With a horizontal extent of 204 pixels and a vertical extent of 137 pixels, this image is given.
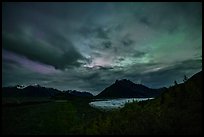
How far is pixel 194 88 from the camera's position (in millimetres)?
19906

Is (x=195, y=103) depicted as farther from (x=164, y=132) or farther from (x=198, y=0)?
(x=198, y=0)

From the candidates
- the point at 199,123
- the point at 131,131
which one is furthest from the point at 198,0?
the point at 131,131

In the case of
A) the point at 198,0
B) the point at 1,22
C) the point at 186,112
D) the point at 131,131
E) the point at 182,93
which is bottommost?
the point at 131,131

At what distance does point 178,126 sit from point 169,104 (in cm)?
839

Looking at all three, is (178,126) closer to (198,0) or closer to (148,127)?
(148,127)

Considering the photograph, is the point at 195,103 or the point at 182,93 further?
the point at 182,93

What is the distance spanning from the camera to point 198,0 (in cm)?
1109

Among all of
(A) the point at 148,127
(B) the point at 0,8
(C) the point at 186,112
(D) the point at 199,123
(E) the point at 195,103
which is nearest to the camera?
(B) the point at 0,8

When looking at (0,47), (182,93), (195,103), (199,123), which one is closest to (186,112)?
(195,103)

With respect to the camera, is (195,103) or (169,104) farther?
(169,104)

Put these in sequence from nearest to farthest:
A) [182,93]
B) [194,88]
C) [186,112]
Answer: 1. [186,112]
2. [194,88]
3. [182,93]

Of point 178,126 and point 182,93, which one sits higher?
point 182,93

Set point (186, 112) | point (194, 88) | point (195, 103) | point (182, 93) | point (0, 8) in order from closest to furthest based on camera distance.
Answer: point (0, 8)
point (186, 112)
point (195, 103)
point (194, 88)
point (182, 93)

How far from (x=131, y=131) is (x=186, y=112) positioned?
12.8 feet
